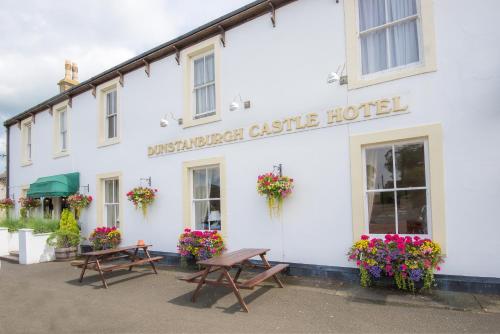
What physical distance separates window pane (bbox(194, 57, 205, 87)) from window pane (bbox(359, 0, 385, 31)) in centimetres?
394

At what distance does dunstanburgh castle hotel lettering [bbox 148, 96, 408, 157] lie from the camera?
5.98 metres

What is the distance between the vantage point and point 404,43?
612cm

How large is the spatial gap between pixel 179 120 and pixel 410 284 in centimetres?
623

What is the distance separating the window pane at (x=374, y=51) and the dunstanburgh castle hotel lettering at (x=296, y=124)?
2.48 feet

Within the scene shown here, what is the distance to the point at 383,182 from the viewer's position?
20.0ft

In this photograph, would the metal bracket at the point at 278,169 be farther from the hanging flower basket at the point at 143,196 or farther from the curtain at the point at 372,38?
the hanging flower basket at the point at 143,196

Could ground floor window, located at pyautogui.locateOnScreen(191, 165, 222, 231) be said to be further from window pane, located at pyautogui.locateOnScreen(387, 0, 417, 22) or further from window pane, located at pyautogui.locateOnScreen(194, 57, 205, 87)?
window pane, located at pyautogui.locateOnScreen(387, 0, 417, 22)

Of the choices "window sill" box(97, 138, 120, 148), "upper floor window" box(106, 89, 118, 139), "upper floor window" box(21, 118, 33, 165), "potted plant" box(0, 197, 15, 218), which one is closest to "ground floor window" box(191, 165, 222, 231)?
"window sill" box(97, 138, 120, 148)

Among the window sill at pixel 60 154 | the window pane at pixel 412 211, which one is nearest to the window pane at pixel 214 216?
the window pane at pixel 412 211

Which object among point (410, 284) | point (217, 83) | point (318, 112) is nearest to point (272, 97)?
point (318, 112)

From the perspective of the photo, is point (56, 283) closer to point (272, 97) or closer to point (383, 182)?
point (272, 97)

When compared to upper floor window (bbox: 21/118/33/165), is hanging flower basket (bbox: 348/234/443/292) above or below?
below

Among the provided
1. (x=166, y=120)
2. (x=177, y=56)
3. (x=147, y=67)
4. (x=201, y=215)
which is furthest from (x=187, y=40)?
(x=201, y=215)

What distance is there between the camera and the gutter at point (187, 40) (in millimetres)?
7402
